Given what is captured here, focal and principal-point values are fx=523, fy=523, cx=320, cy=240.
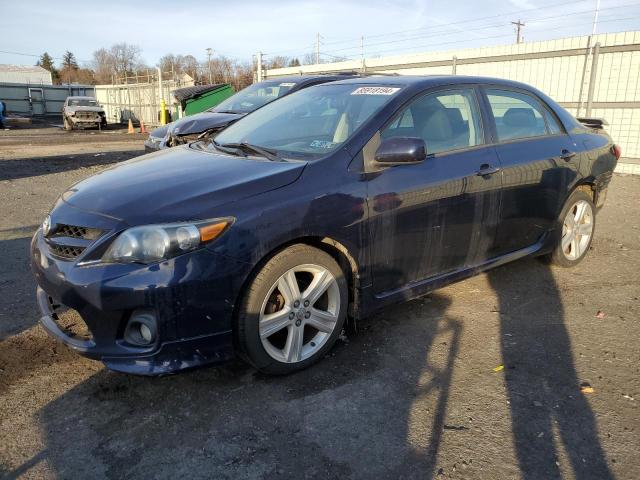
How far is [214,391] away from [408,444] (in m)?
1.09

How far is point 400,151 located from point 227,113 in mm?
6478

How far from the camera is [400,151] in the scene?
311cm

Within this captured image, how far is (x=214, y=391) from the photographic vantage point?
2.87 m

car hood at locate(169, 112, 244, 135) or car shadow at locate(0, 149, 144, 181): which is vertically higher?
car hood at locate(169, 112, 244, 135)

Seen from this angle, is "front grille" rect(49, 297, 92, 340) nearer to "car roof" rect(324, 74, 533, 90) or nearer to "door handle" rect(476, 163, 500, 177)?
"car roof" rect(324, 74, 533, 90)

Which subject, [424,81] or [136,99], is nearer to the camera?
[424,81]

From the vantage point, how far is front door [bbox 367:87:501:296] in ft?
10.6

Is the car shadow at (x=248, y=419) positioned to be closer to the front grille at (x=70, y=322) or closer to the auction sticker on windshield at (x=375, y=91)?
the front grille at (x=70, y=322)

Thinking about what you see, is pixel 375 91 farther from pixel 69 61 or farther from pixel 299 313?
pixel 69 61

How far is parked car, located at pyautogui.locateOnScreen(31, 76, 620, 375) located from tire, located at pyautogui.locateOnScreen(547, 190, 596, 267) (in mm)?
300

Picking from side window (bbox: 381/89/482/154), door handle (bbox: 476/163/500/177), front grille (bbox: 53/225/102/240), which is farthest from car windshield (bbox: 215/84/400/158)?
front grille (bbox: 53/225/102/240)

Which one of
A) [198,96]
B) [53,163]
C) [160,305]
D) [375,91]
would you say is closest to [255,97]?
[53,163]

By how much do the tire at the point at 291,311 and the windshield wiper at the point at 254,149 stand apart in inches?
27.2

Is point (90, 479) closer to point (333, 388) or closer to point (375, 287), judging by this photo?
point (333, 388)
